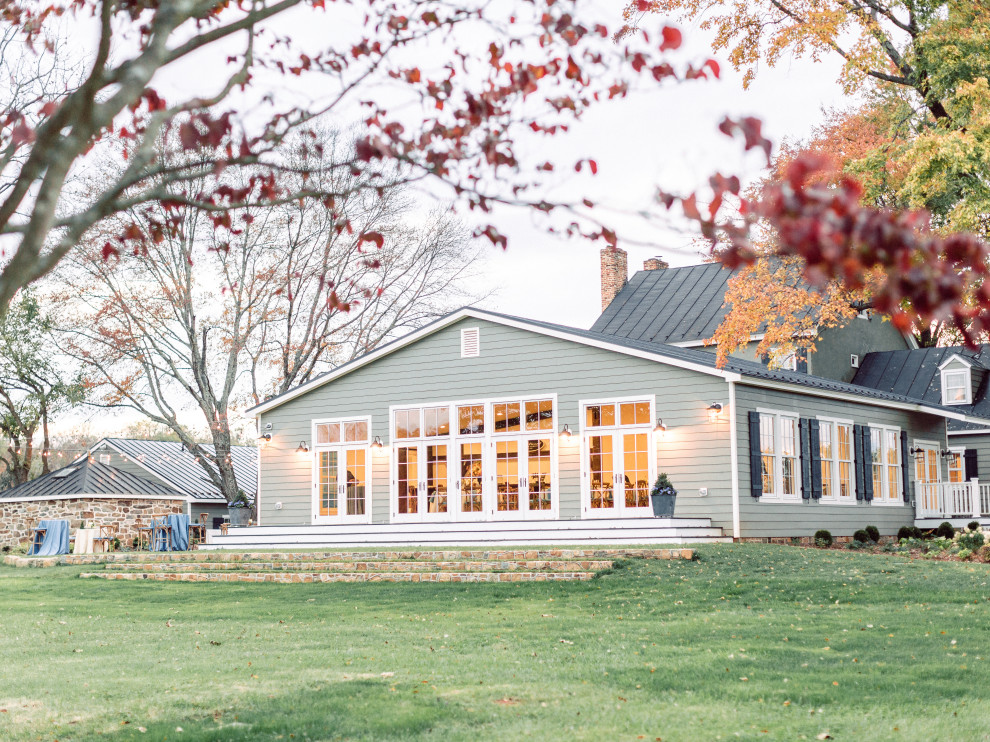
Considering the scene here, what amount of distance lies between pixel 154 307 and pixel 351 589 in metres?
14.5

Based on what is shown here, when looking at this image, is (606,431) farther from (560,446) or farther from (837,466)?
(837,466)

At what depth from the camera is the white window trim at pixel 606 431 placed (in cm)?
1862

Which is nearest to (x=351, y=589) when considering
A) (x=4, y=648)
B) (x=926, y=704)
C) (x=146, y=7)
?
(x=4, y=648)

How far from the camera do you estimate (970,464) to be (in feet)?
88.7

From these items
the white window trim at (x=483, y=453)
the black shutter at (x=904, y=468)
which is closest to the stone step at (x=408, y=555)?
the white window trim at (x=483, y=453)

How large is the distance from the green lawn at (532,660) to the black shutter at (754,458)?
4326 millimetres

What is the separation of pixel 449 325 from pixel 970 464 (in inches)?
581

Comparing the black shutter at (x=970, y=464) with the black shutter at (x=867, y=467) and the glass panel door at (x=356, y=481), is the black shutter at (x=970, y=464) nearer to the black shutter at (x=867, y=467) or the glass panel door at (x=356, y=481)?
the black shutter at (x=867, y=467)

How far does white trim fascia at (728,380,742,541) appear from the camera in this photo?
17766mm

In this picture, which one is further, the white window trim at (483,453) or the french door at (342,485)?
the french door at (342,485)

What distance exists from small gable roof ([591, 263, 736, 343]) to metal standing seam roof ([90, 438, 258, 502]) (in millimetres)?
11893

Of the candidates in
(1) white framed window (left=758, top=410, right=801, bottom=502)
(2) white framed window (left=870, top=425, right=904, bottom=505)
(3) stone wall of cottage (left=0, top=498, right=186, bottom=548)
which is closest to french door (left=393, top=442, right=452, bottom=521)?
(1) white framed window (left=758, top=410, right=801, bottom=502)

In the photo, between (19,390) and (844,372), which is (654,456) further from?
(19,390)

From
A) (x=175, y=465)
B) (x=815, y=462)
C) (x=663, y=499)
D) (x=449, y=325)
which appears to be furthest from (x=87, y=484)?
(x=815, y=462)
